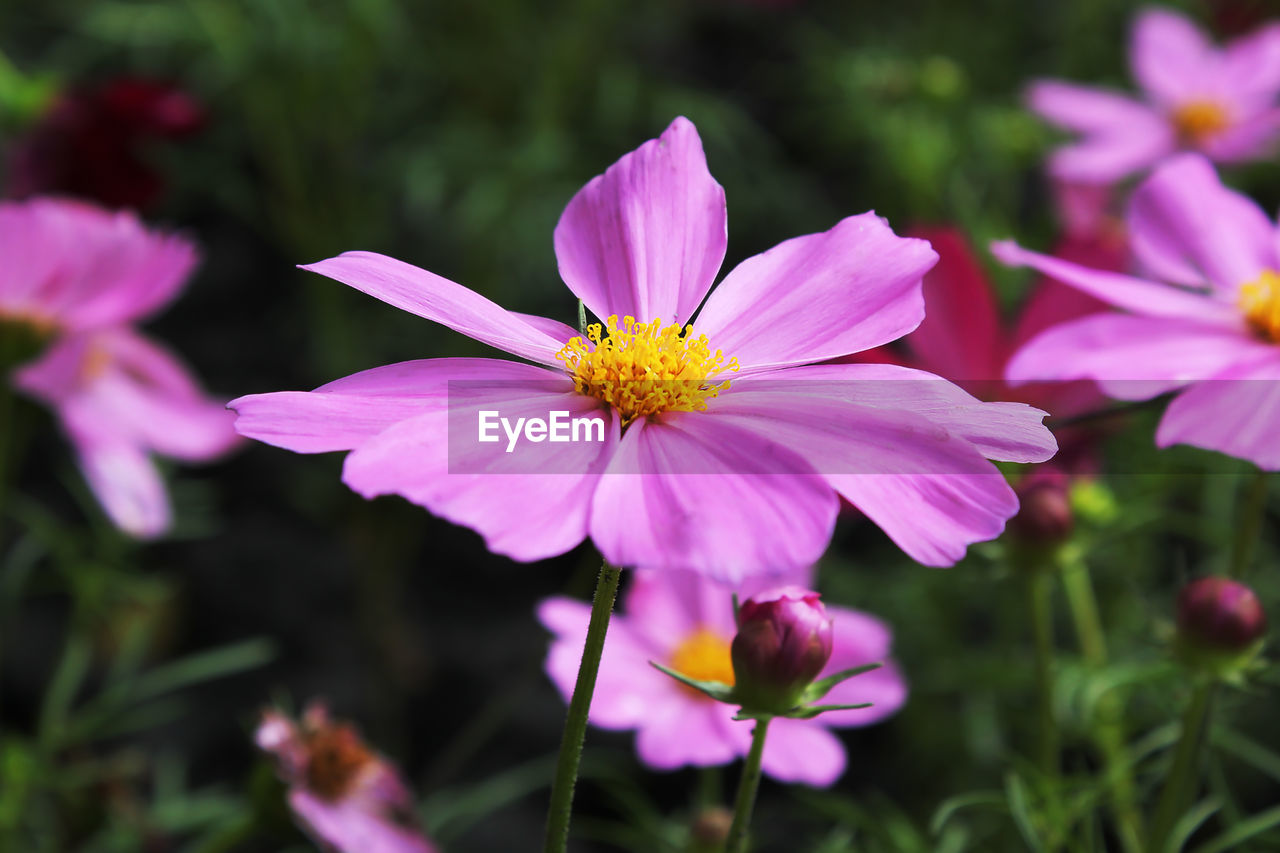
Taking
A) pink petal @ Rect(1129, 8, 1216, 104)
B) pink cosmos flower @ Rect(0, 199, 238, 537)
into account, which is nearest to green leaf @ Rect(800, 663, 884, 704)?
pink cosmos flower @ Rect(0, 199, 238, 537)

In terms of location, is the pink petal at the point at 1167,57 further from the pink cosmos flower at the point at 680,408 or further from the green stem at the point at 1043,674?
the pink cosmos flower at the point at 680,408

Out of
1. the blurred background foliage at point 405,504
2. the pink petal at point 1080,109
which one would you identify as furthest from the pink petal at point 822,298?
the pink petal at point 1080,109

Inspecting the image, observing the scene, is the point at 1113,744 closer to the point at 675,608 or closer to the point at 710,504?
the point at 675,608

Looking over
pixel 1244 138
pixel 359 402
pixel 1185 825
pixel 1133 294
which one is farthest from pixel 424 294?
pixel 1244 138

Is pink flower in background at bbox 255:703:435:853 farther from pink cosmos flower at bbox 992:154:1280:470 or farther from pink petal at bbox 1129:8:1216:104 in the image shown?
pink petal at bbox 1129:8:1216:104

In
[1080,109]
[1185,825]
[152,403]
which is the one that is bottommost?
[1185,825]
